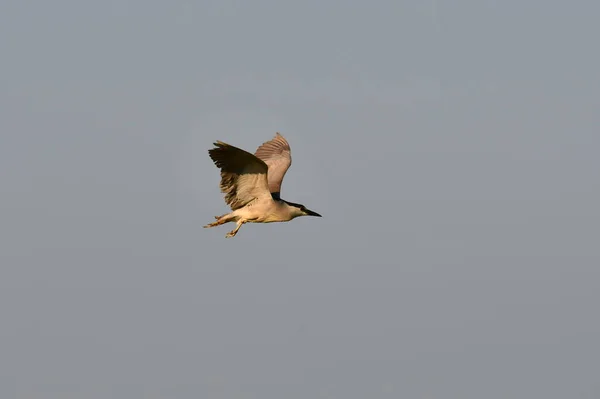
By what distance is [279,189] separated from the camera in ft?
108

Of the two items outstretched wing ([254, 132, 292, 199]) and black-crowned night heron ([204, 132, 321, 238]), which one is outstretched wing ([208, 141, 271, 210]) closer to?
black-crowned night heron ([204, 132, 321, 238])

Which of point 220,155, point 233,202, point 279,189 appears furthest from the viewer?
point 279,189

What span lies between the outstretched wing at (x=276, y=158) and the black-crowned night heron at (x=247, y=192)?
463mm

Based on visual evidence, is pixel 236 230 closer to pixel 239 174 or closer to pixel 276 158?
pixel 239 174

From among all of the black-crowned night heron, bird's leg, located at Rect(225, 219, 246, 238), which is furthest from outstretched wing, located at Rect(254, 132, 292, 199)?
bird's leg, located at Rect(225, 219, 246, 238)

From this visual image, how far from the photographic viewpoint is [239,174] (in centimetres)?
2922

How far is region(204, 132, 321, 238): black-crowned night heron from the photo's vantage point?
28.1 meters

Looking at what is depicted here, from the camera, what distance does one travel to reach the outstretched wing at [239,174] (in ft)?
90.9

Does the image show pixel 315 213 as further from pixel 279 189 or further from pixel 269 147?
pixel 269 147

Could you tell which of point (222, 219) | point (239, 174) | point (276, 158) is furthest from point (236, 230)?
point (276, 158)

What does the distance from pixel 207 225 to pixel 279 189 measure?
11.3ft

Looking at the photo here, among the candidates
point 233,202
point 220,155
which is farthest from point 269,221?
point 220,155

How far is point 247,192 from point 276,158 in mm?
4527

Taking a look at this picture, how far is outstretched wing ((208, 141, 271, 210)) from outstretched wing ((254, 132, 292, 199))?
230 cm
